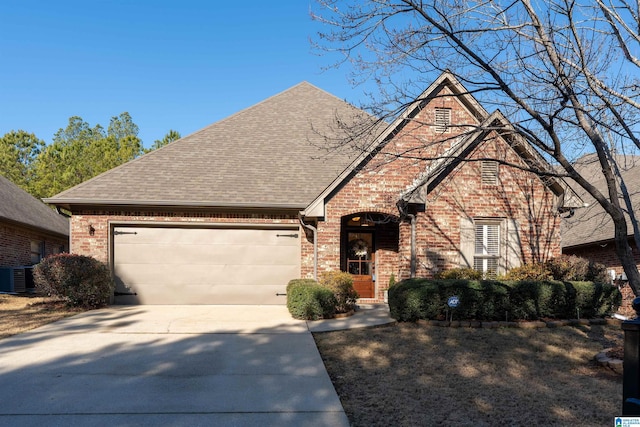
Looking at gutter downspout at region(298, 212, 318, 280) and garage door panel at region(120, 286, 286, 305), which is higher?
gutter downspout at region(298, 212, 318, 280)

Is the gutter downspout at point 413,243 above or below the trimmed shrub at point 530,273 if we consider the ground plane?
above

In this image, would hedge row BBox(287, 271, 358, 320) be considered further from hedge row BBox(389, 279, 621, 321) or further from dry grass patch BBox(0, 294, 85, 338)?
dry grass patch BBox(0, 294, 85, 338)

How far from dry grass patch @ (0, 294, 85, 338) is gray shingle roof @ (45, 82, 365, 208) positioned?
2645mm

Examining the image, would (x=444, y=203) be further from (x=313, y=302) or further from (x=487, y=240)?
(x=313, y=302)

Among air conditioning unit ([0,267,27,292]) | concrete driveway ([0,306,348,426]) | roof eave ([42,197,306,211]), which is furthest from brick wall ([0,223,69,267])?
concrete driveway ([0,306,348,426])

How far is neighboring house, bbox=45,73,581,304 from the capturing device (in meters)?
12.8

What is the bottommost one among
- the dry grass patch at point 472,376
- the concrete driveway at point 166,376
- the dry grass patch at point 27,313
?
the dry grass patch at point 472,376

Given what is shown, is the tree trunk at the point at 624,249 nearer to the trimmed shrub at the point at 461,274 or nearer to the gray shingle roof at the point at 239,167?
the trimmed shrub at the point at 461,274

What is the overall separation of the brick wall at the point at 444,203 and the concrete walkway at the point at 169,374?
2.82 m

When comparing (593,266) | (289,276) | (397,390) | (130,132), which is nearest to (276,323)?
(289,276)

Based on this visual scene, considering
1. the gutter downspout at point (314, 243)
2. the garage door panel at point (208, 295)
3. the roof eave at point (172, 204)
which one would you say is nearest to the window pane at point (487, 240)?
the gutter downspout at point (314, 243)

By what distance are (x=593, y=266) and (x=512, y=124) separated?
701 cm

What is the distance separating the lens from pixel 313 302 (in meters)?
10.8

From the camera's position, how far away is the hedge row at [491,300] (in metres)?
9.96
